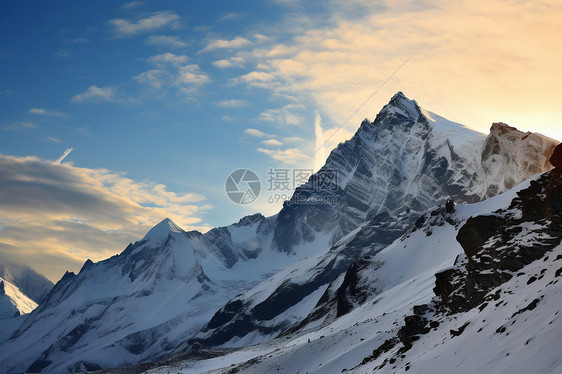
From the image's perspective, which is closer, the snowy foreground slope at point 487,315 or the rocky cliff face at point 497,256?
the snowy foreground slope at point 487,315

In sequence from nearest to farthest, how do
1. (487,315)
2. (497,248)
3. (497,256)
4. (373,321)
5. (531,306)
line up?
(531,306) < (487,315) < (497,256) < (497,248) < (373,321)

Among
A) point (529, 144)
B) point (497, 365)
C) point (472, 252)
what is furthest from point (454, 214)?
point (497, 365)

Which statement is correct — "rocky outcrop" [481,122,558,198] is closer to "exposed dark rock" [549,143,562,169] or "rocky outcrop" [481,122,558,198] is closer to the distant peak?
the distant peak

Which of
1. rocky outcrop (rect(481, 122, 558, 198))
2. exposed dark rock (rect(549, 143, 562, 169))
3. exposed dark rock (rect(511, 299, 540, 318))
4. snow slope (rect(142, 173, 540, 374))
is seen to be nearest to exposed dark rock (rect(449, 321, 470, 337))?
snow slope (rect(142, 173, 540, 374))

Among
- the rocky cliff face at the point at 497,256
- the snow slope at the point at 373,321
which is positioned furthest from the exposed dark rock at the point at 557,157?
the snow slope at the point at 373,321

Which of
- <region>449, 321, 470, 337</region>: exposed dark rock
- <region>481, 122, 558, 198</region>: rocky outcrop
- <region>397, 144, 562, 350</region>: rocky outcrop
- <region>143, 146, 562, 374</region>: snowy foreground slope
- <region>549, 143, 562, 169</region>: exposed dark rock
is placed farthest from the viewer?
<region>481, 122, 558, 198</region>: rocky outcrop

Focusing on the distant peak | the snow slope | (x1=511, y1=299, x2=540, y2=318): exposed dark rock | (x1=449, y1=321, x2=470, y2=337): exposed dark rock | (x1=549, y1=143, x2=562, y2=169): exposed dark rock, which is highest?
the distant peak

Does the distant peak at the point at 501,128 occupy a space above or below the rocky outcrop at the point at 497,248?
above

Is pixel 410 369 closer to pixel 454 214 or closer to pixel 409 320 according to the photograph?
pixel 409 320

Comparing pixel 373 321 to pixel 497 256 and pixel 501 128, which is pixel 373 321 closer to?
pixel 497 256

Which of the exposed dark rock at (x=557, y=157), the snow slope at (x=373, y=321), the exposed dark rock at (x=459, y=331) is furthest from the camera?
the snow slope at (x=373, y=321)

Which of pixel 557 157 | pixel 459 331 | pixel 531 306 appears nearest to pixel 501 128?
pixel 557 157

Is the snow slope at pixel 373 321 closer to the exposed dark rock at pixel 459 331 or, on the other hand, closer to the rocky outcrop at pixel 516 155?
the exposed dark rock at pixel 459 331

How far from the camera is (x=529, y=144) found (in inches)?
6708
